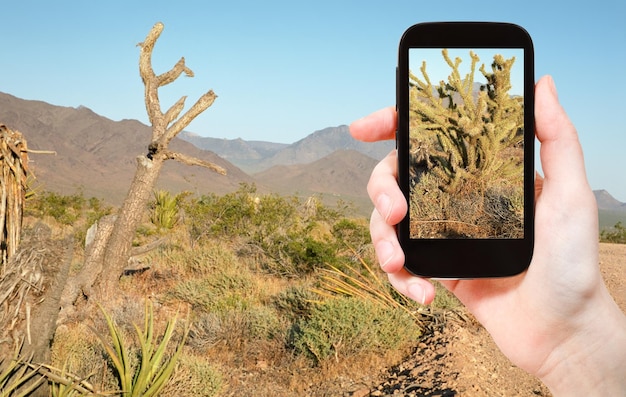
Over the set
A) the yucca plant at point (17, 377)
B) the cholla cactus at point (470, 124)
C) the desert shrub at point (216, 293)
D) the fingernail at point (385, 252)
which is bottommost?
the desert shrub at point (216, 293)

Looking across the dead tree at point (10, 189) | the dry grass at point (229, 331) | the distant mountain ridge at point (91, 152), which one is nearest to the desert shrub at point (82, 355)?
the dry grass at point (229, 331)

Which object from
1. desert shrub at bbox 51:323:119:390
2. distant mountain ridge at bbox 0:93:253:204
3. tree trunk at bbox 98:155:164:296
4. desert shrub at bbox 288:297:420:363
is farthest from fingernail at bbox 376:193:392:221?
distant mountain ridge at bbox 0:93:253:204

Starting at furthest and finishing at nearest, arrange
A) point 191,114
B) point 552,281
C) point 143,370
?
1. point 191,114
2. point 143,370
3. point 552,281

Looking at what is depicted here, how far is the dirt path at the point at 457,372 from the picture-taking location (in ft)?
16.2

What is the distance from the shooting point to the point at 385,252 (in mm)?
1927

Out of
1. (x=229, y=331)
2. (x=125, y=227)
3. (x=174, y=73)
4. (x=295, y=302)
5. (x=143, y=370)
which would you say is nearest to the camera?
(x=143, y=370)

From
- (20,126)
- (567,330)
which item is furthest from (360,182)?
(567,330)

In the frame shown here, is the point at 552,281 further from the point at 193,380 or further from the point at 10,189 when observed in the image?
the point at 10,189

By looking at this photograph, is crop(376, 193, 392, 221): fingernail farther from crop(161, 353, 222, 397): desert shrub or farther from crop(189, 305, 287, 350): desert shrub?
crop(189, 305, 287, 350): desert shrub

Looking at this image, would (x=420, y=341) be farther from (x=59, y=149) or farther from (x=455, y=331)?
(x=59, y=149)

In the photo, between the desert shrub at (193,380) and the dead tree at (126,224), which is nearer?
the desert shrub at (193,380)

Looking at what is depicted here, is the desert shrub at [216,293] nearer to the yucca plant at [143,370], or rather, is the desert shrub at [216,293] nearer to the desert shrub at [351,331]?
the desert shrub at [351,331]

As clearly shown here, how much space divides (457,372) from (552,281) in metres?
3.37

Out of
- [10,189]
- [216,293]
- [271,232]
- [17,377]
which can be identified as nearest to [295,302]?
[216,293]
